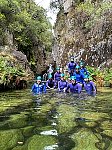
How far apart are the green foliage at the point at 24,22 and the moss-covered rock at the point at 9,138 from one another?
1686cm

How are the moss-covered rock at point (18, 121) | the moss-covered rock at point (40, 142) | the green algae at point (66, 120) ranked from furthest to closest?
the moss-covered rock at point (18, 121) → the green algae at point (66, 120) → the moss-covered rock at point (40, 142)

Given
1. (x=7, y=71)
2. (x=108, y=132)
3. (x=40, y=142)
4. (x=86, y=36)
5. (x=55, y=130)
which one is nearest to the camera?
(x=40, y=142)

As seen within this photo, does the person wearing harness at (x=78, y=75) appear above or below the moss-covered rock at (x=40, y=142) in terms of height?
above

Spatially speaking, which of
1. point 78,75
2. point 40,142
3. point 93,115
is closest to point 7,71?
point 78,75

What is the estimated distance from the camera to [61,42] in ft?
94.6

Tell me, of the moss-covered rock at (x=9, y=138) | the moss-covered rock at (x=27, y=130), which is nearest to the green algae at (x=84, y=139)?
the moss-covered rock at (x=27, y=130)

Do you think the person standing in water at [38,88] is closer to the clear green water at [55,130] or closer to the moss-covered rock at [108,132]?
the clear green water at [55,130]

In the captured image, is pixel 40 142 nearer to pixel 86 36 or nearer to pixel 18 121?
pixel 18 121

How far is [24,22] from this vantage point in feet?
93.5

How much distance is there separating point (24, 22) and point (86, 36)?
23.6ft

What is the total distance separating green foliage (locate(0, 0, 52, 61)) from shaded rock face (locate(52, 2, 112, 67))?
3.33 metres

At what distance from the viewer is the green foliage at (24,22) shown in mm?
23125

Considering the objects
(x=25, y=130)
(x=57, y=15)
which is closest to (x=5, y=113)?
(x=25, y=130)

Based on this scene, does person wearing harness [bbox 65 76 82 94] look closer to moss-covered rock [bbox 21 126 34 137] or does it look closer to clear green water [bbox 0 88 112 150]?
clear green water [bbox 0 88 112 150]
